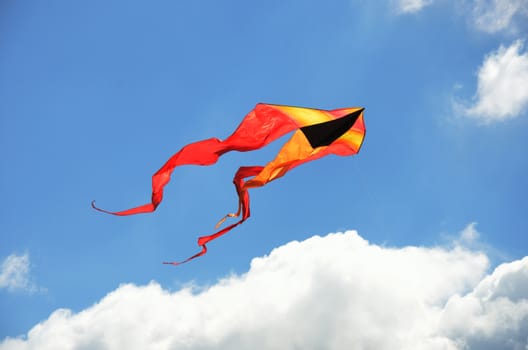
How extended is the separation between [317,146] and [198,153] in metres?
5.08

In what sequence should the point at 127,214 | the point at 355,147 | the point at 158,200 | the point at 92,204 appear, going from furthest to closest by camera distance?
1. the point at 355,147
2. the point at 158,200
3. the point at 127,214
4. the point at 92,204

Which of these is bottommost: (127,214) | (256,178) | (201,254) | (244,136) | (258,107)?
(201,254)

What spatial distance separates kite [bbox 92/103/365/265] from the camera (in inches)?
665

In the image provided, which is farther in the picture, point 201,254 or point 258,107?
point 258,107

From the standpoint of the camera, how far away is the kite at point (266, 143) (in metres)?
16.9

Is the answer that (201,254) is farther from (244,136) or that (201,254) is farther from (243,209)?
(244,136)

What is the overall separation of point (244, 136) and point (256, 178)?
76.3 inches

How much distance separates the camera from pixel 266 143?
17.7 meters

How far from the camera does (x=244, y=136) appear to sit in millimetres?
17547

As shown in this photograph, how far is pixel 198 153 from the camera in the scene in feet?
56.1

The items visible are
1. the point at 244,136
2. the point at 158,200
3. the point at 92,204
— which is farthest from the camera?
the point at 244,136

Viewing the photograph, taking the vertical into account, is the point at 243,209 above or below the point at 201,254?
above

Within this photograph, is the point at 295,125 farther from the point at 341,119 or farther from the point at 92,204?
the point at 92,204

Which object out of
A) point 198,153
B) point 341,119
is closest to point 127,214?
point 198,153
